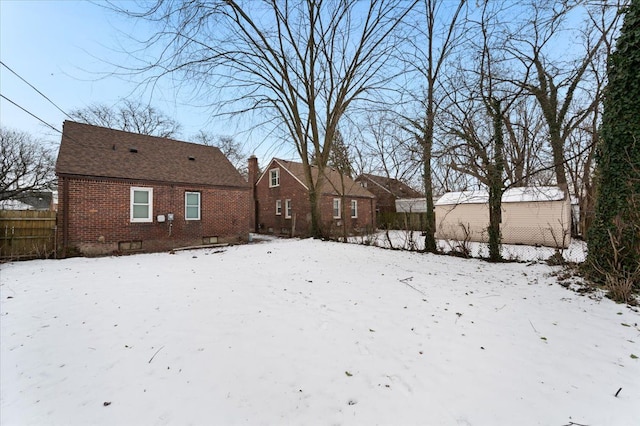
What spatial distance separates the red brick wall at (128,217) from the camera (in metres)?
9.81

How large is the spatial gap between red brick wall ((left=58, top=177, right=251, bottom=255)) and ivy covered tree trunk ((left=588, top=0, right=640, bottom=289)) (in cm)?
1353

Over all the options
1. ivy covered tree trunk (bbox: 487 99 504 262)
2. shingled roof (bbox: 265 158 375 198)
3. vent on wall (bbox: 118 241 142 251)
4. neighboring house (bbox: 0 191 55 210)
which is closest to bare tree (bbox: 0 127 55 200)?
neighboring house (bbox: 0 191 55 210)

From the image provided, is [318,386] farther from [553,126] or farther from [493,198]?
[553,126]

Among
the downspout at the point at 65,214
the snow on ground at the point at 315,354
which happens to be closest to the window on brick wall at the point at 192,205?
the downspout at the point at 65,214

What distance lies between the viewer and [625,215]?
5.07 m

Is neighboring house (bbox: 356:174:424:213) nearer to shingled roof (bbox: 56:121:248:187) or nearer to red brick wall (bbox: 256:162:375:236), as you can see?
red brick wall (bbox: 256:162:375:236)

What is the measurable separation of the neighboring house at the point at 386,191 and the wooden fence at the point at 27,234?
24598 millimetres

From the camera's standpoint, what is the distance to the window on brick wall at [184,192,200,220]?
1271 centimetres

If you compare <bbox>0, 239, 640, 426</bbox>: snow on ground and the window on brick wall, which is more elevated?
the window on brick wall

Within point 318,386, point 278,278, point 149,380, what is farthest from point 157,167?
point 318,386

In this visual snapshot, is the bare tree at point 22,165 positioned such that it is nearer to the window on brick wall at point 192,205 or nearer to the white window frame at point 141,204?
the white window frame at point 141,204

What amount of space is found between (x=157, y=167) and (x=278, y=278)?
31.8 ft

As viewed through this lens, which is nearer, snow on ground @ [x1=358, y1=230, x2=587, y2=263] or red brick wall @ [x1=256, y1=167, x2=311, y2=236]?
snow on ground @ [x1=358, y1=230, x2=587, y2=263]

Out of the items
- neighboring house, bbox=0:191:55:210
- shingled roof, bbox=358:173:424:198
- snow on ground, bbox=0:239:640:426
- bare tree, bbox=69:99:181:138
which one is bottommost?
snow on ground, bbox=0:239:640:426
